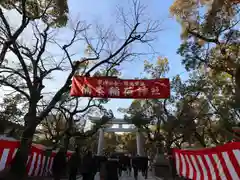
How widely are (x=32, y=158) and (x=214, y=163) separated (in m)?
7.86

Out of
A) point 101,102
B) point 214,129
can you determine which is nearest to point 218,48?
point 101,102

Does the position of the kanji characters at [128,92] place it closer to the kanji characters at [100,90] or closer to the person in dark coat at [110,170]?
the kanji characters at [100,90]

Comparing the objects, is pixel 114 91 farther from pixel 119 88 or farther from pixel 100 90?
pixel 100 90

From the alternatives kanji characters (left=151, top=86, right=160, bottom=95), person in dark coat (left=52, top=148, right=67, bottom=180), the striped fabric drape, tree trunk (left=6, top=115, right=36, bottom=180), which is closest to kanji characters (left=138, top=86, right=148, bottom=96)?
kanji characters (left=151, top=86, right=160, bottom=95)

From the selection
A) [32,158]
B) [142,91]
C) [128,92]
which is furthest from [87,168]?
[142,91]

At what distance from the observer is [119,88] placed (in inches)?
392

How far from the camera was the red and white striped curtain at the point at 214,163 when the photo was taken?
463 centimetres

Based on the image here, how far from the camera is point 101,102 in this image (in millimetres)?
19734

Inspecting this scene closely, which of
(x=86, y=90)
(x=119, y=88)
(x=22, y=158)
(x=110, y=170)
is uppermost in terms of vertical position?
(x=119, y=88)

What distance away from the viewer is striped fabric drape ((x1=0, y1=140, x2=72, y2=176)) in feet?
24.3

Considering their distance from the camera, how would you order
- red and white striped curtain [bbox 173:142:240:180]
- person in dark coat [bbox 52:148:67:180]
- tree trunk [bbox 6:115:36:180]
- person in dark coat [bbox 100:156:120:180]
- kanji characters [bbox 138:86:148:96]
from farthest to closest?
1. kanji characters [bbox 138:86:148:96]
2. person in dark coat [bbox 52:148:67:180]
3. tree trunk [bbox 6:115:36:180]
4. person in dark coat [bbox 100:156:120:180]
5. red and white striped curtain [bbox 173:142:240:180]

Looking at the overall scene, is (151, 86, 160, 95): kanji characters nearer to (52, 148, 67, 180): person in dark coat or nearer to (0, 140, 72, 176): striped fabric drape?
(52, 148, 67, 180): person in dark coat

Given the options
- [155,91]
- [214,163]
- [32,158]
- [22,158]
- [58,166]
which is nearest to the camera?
[214,163]

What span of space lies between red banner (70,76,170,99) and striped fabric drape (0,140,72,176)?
316 centimetres
